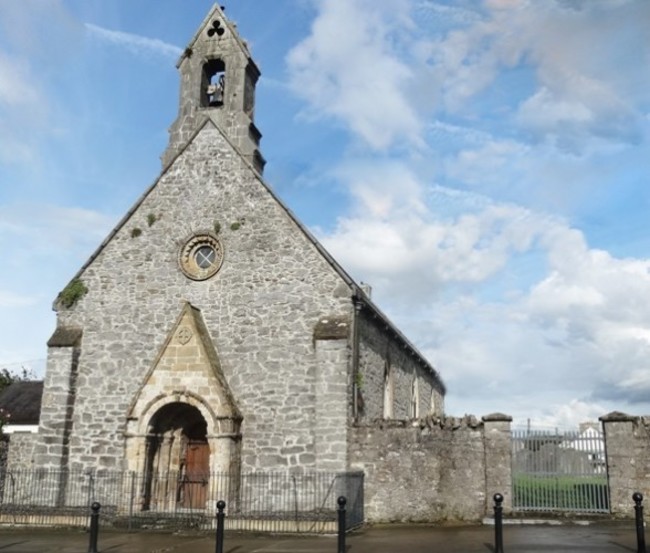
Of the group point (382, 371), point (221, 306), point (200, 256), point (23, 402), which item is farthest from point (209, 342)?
point (23, 402)

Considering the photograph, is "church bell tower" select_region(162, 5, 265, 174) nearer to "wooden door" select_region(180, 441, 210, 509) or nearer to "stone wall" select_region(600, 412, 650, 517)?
"wooden door" select_region(180, 441, 210, 509)

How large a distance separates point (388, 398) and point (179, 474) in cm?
822

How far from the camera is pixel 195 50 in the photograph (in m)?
25.3

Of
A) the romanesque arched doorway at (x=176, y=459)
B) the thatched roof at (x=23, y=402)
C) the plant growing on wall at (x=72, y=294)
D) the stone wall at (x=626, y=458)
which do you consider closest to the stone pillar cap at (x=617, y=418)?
the stone wall at (x=626, y=458)

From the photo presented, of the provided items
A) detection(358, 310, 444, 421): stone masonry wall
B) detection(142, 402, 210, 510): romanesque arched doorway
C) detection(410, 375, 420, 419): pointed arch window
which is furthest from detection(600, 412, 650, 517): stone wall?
detection(410, 375, 420, 419): pointed arch window

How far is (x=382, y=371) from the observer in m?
24.1

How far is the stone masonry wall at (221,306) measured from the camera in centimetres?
1989

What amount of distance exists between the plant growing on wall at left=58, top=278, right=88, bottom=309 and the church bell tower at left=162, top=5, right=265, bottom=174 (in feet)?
17.6

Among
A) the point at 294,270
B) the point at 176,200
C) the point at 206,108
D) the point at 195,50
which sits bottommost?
the point at 294,270

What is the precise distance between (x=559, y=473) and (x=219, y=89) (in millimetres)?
17293

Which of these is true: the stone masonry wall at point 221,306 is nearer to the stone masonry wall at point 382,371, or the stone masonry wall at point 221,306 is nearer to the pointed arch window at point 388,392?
the stone masonry wall at point 382,371

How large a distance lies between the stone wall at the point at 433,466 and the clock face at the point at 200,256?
6.79m

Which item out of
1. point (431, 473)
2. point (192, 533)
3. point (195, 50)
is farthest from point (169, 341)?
point (195, 50)

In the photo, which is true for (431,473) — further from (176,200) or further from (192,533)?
(176,200)
